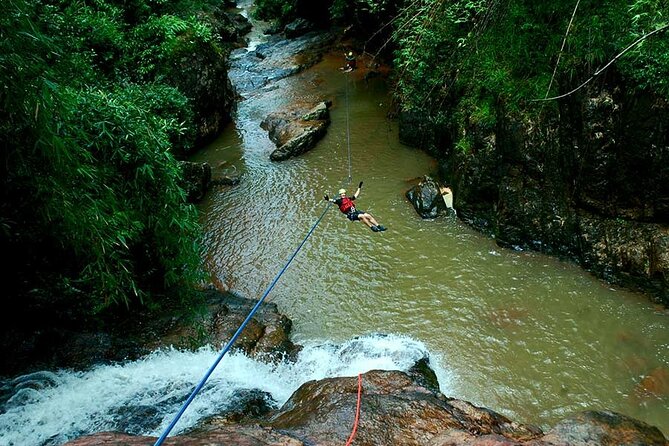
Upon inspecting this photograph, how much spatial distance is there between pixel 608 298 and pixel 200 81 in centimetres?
1174

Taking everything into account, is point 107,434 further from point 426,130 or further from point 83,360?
point 426,130

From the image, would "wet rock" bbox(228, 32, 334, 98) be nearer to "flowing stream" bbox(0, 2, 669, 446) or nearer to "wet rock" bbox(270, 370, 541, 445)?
"flowing stream" bbox(0, 2, 669, 446)

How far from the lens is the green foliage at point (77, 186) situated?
3.86 metres

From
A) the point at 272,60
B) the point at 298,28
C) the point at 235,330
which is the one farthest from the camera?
the point at 298,28

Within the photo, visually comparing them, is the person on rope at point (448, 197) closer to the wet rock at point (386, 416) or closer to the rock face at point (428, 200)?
the rock face at point (428, 200)

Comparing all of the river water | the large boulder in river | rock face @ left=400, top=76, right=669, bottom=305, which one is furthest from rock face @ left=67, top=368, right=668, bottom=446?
the large boulder in river

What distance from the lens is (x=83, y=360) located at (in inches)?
236

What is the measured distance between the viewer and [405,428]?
393 centimetres

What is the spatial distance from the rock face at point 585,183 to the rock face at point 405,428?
418 cm

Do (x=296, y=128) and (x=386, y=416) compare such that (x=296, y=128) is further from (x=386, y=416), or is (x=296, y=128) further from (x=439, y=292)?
(x=386, y=416)

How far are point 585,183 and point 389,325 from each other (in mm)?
4358

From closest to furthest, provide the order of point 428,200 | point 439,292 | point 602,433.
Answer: point 602,433 < point 439,292 < point 428,200

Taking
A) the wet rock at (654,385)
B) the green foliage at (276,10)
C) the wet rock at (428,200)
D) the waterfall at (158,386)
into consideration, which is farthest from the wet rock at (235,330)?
the green foliage at (276,10)

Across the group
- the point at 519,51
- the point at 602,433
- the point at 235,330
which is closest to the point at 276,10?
the point at 519,51
